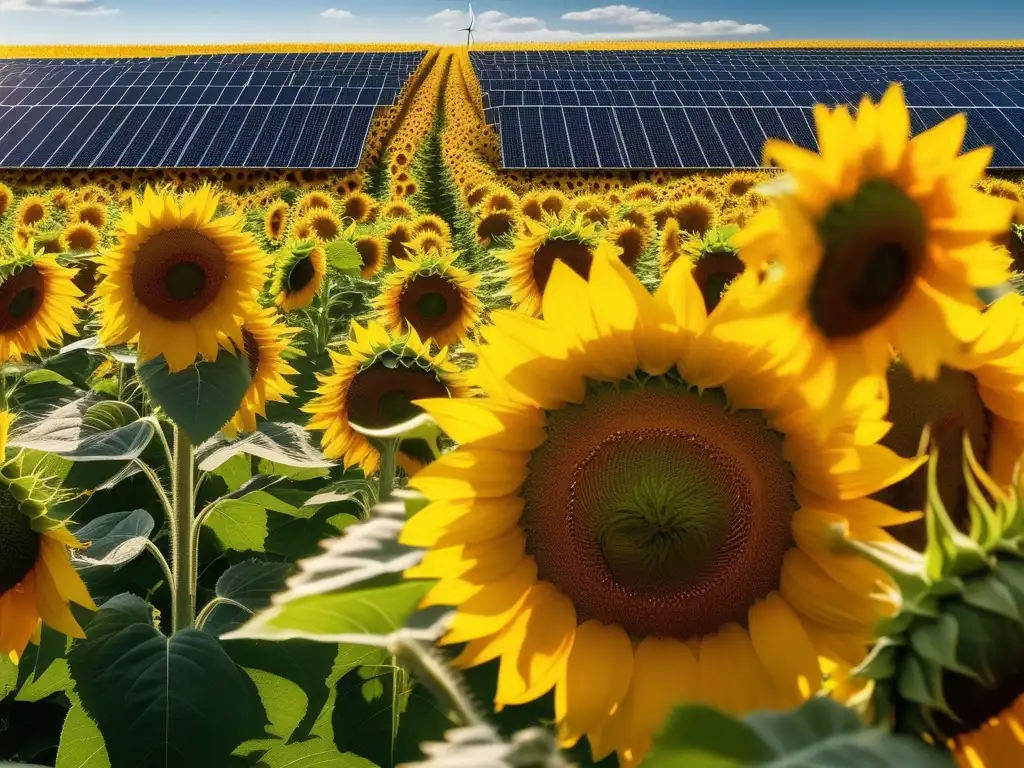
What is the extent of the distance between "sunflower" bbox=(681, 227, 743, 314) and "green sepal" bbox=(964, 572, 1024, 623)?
5.95ft

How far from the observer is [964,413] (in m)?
0.86

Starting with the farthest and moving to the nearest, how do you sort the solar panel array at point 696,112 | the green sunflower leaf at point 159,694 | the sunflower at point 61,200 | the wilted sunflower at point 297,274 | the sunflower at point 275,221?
the solar panel array at point 696,112
the sunflower at point 61,200
the sunflower at point 275,221
the wilted sunflower at point 297,274
the green sunflower leaf at point 159,694

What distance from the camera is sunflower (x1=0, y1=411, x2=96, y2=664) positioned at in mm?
1303

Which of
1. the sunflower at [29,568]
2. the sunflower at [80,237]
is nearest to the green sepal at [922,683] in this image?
the sunflower at [29,568]

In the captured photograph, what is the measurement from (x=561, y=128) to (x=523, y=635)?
17.6 m

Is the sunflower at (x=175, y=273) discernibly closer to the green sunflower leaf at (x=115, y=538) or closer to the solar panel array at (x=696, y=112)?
the green sunflower leaf at (x=115, y=538)

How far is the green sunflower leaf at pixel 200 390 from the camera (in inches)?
79.8

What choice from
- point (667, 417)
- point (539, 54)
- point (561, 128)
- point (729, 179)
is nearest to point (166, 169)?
point (561, 128)

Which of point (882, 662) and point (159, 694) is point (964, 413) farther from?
point (159, 694)

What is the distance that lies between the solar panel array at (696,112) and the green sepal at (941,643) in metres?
15.6

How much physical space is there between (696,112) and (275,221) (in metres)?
14.0

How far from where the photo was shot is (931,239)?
71 cm

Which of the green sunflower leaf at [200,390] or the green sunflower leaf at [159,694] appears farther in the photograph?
the green sunflower leaf at [200,390]

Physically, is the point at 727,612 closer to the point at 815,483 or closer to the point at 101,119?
the point at 815,483
